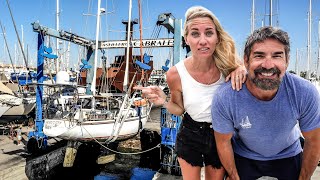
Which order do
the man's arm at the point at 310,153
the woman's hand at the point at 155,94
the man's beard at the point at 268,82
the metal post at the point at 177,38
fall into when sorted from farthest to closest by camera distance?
the metal post at the point at 177,38 → the woman's hand at the point at 155,94 → the man's arm at the point at 310,153 → the man's beard at the point at 268,82

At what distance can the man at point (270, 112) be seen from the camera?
201 centimetres

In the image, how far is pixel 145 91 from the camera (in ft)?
9.60

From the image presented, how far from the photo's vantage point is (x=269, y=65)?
1983 millimetres

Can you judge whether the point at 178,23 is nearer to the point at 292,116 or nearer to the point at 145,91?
the point at 145,91

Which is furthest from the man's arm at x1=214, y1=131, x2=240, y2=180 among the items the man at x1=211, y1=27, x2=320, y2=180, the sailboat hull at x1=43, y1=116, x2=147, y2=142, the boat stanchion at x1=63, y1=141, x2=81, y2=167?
the boat stanchion at x1=63, y1=141, x2=81, y2=167

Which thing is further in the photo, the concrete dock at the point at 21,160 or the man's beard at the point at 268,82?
the concrete dock at the point at 21,160

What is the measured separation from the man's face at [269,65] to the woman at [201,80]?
36 cm

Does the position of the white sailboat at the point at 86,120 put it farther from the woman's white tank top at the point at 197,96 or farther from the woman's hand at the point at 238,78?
the woman's hand at the point at 238,78

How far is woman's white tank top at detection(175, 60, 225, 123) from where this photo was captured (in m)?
2.50

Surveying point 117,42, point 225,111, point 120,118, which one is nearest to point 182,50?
point 120,118

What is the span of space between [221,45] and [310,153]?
1153 millimetres

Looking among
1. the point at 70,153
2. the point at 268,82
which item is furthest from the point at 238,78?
the point at 70,153

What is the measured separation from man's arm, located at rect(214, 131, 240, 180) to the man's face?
1.60 feet

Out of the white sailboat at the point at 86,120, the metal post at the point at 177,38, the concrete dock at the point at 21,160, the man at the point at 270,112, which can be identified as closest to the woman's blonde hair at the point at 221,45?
the man at the point at 270,112
